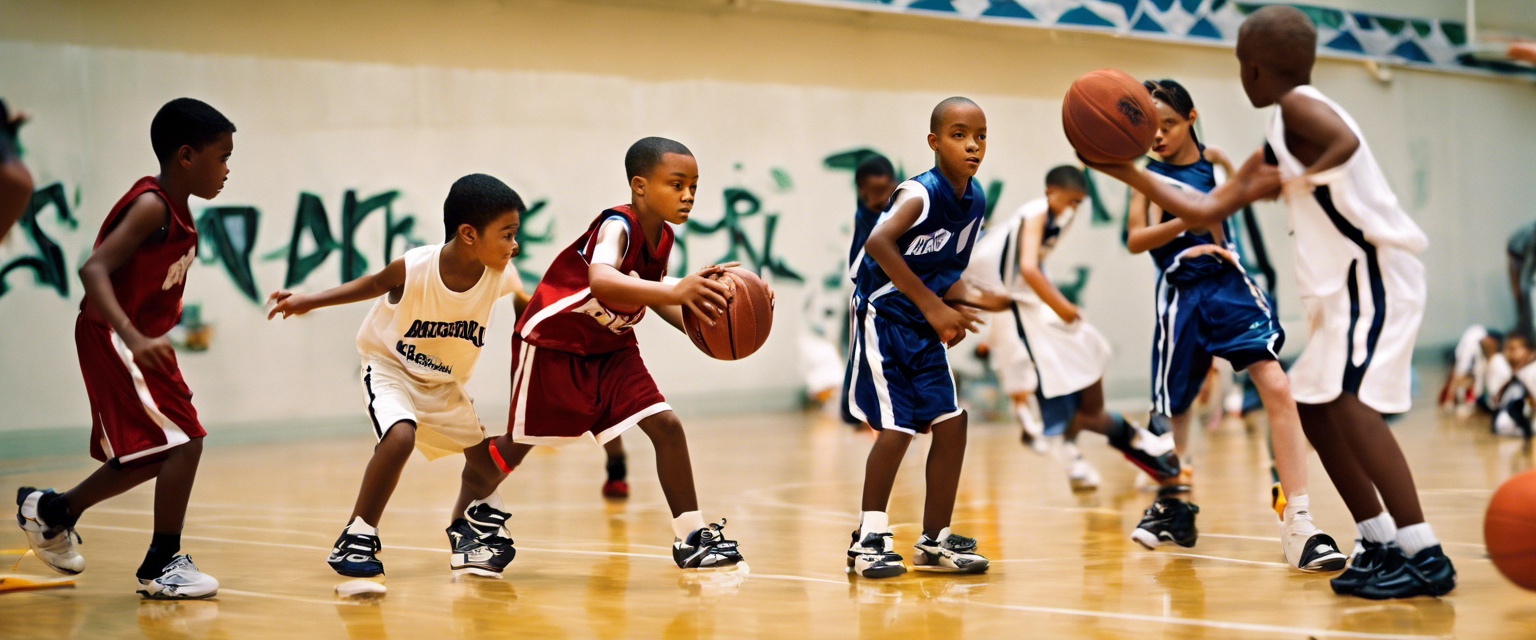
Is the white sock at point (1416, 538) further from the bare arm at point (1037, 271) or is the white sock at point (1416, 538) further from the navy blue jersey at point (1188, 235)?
the bare arm at point (1037, 271)

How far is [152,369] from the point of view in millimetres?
3512

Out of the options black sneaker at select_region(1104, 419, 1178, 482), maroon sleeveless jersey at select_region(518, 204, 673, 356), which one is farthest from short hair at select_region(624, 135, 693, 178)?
black sneaker at select_region(1104, 419, 1178, 482)

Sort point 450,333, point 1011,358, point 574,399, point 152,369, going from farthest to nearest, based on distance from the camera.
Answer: point 1011,358
point 450,333
point 574,399
point 152,369

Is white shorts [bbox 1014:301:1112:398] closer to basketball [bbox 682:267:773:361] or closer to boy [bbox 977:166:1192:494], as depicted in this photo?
boy [bbox 977:166:1192:494]

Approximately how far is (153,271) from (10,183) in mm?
639

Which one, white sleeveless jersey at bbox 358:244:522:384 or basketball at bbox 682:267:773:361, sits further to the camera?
white sleeveless jersey at bbox 358:244:522:384

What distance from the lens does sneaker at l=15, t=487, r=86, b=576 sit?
3781 millimetres

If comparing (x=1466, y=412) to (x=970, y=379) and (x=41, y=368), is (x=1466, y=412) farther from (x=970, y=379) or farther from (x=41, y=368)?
(x=41, y=368)

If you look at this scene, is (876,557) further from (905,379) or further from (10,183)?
(10,183)

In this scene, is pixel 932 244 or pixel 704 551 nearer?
pixel 932 244

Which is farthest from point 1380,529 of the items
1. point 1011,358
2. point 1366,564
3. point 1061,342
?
point 1011,358

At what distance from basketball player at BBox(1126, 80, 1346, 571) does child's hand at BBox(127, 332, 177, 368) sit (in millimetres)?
2973

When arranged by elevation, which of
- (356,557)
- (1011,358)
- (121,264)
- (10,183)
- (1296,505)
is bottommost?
(356,557)

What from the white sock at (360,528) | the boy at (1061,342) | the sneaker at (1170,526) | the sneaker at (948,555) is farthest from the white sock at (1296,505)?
the white sock at (360,528)
